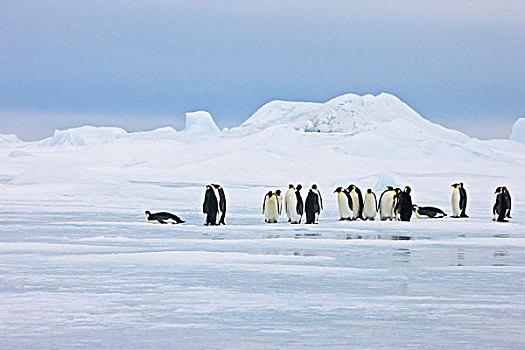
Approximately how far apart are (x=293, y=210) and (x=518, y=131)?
58.5m

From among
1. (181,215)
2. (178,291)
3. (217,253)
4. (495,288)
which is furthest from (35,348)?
(181,215)

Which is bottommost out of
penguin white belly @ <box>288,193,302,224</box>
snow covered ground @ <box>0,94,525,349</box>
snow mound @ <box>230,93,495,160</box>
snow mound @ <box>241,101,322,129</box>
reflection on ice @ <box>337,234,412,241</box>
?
snow covered ground @ <box>0,94,525,349</box>

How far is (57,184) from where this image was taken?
89.1 feet

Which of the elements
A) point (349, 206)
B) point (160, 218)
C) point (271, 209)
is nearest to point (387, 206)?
point (349, 206)

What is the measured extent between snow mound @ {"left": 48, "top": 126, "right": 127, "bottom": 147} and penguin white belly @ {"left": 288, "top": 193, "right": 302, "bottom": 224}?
2417 inches

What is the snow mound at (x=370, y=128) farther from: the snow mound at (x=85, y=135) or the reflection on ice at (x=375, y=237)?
the reflection on ice at (x=375, y=237)

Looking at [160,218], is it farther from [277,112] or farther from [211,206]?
[277,112]

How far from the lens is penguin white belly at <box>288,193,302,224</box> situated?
14.9m

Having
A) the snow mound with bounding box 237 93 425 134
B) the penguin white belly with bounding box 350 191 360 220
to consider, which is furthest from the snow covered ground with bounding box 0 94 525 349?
the snow mound with bounding box 237 93 425 134

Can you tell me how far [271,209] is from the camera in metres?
14.9

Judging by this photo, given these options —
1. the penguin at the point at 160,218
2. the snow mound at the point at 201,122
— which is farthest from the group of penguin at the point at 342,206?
the snow mound at the point at 201,122

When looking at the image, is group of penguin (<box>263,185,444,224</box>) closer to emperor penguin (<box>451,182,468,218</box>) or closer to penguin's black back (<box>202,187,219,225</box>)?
emperor penguin (<box>451,182,468,218</box>)

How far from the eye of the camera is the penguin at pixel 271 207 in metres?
14.8

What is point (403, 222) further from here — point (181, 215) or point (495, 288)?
point (495, 288)
